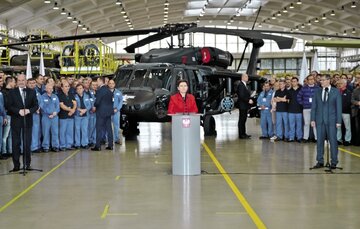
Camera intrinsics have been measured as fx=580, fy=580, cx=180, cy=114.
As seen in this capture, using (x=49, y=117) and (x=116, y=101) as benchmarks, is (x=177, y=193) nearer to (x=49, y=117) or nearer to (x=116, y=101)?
(x=49, y=117)

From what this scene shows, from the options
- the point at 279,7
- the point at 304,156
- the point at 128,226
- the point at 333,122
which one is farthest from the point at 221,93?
the point at 279,7

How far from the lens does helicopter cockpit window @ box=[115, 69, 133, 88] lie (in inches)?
596

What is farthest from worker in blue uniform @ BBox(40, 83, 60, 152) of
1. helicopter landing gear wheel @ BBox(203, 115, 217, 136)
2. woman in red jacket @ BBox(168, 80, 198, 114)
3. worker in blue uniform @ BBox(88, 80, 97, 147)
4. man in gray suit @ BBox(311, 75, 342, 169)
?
man in gray suit @ BBox(311, 75, 342, 169)

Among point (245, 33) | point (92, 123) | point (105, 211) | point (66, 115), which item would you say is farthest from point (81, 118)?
point (105, 211)

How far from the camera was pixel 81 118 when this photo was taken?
13.6 meters

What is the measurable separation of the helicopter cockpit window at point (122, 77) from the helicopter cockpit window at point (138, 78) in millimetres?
186

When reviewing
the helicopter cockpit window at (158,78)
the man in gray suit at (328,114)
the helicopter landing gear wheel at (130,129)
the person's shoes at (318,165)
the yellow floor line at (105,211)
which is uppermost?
the helicopter cockpit window at (158,78)

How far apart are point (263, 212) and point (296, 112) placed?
8.14 m

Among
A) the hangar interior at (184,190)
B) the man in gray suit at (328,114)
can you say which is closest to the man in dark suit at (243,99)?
the hangar interior at (184,190)

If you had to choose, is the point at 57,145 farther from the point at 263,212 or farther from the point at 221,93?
the point at 263,212

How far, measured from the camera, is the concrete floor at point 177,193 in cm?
644

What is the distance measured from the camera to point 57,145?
13.2 m

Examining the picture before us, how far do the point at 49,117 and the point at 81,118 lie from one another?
97 centimetres

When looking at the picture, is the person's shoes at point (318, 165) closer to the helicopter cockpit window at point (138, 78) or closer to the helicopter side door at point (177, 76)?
the helicopter side door at point (177, 76)
